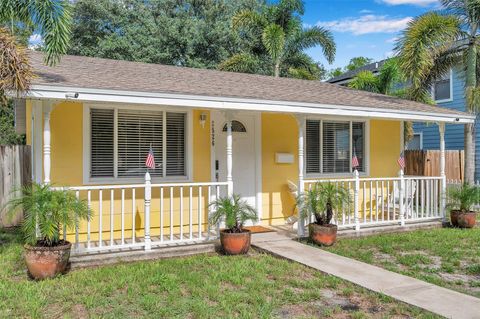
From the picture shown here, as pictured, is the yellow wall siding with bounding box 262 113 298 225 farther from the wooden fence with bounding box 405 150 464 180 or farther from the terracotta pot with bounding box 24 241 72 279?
the wooden fence with bounding box 405 150 464 180

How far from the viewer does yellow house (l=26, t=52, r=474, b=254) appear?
21.5 feet

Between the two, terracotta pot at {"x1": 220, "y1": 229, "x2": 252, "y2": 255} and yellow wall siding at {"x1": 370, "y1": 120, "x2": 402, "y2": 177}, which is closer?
terracotta pot at {"x1": 220, "y1": 229, "x2": 252, "y2": 255}

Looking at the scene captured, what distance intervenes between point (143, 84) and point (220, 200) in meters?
2.30

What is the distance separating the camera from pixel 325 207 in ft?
24.0

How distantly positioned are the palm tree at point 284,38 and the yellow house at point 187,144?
22.4ft

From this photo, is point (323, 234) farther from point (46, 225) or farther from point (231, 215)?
point (46, 225)

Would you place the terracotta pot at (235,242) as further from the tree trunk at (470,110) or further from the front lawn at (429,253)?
the tree trunk at (470,110)

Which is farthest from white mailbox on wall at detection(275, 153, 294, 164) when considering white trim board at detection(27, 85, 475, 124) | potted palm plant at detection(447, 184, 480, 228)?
potted palm plant at detection(447, 184, 480, 228)

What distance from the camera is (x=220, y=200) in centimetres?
679

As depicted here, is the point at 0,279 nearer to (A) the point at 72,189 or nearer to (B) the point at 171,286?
(A) the point at 72,189

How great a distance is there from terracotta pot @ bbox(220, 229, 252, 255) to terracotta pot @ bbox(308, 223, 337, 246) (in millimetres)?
1335

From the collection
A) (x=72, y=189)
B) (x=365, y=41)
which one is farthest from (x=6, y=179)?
(x=365, y=41)

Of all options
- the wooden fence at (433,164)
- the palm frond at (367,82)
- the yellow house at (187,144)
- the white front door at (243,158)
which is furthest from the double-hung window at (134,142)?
the palm frond at (367,82)

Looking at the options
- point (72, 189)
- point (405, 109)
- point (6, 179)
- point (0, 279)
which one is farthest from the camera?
point (6, 179)
